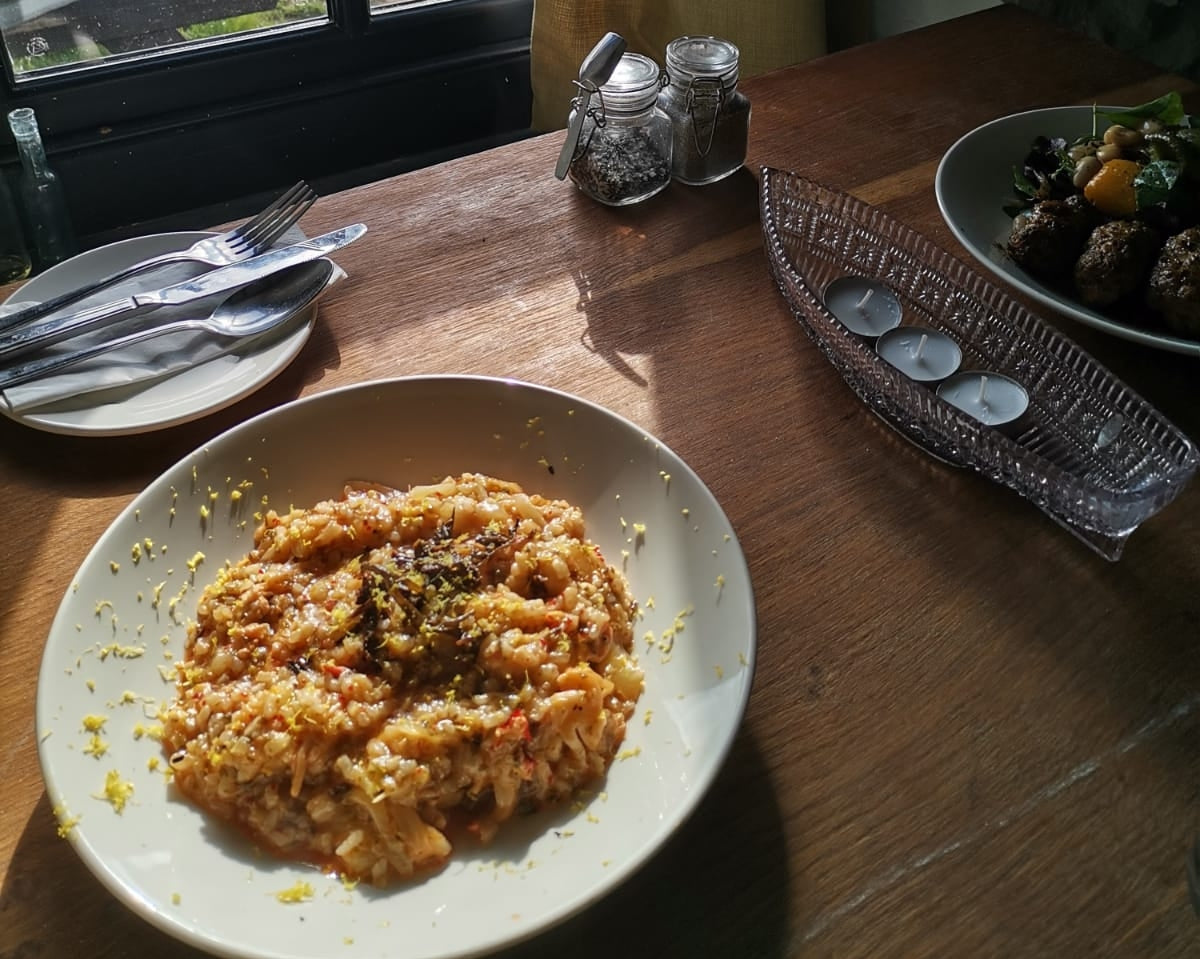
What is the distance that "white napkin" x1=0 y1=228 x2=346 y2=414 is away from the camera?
3.58 feet

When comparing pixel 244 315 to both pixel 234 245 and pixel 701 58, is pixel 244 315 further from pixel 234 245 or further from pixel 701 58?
pixel 701 58

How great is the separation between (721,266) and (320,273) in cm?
50

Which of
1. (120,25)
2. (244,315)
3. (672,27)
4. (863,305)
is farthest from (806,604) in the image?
(120,25)

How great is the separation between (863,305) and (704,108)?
0.40 metres

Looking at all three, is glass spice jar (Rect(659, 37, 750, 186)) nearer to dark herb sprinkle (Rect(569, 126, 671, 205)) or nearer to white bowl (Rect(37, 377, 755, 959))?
dark herb sprinkle (Rect(569, 126, 671, 205))

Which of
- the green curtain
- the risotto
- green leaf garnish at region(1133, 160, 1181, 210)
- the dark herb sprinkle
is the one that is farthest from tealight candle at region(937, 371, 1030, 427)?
the green curtain

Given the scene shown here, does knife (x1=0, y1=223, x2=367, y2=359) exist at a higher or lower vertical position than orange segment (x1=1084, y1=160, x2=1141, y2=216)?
lower

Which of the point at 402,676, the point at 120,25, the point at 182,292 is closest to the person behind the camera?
the point at 402,676

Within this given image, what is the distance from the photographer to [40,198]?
2135 mm

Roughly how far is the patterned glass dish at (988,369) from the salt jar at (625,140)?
0.21 metres

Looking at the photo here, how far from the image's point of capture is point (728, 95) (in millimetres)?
1431

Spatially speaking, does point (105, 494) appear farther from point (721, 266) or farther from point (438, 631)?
point (721, 266)

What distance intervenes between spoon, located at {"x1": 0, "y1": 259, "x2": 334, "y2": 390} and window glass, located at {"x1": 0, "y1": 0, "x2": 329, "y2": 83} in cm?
133

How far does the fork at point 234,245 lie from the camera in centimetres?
121
